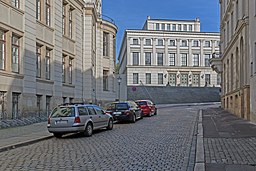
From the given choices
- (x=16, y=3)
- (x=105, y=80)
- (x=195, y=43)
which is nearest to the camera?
(x=16, y=3)

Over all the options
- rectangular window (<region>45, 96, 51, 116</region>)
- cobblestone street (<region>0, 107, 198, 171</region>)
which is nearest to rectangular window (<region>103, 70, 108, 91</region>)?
rectangular window (<region>45, 96, 51, 116</region>)

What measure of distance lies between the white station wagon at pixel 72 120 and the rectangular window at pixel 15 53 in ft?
19.1

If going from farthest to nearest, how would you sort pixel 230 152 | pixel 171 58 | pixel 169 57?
pixel 171 58
pixel 169 57
pixel 230 152

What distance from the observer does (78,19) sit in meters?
33.1

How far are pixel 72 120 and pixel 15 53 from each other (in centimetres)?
728

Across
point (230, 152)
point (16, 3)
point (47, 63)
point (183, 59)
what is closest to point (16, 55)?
point (16, 3)

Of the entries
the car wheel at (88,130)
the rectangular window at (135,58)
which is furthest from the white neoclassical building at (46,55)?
the rectangular window at (135,58)

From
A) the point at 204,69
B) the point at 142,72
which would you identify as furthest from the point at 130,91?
the point at 204,69

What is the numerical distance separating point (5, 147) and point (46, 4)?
51.2 feet

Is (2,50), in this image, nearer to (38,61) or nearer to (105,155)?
(38,61)

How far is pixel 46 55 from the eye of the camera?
25.5 meters

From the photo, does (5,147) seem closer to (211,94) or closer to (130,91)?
(130,91)

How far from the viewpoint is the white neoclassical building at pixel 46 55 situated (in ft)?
65.4

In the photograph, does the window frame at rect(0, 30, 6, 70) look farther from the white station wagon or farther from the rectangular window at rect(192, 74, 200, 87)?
the rectangular window at rect(192, 74, 200, 87)
